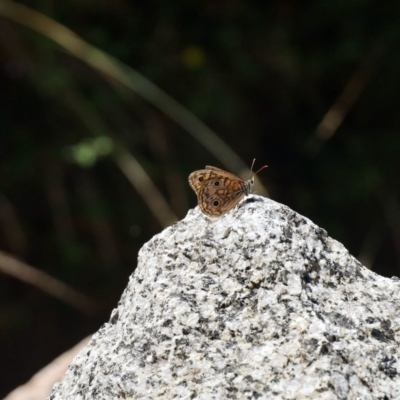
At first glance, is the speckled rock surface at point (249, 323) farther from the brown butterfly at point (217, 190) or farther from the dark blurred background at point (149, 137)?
the dark blurred background at point (149, 137)

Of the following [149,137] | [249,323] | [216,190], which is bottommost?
[249,323]

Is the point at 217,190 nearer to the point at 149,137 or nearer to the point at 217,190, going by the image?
the point at 217,190

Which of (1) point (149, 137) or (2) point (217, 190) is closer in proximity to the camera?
(2) point (217, 190)

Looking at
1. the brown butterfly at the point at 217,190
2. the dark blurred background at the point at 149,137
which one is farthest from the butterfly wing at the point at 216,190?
the dark blurred background at the point at 149,137

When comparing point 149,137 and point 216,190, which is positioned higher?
point 149,137

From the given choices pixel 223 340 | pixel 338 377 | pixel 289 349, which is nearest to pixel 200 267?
pixel 223 340

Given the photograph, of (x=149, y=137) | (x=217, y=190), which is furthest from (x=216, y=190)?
(x=149, y=137)

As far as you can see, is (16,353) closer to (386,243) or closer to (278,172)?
(278,172)

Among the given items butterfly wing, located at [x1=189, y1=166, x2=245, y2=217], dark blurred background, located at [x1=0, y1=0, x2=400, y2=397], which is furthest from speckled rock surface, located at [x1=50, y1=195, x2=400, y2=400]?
dark blurred background, located at [x1=0, y1=0, x2=400, y2=397]
